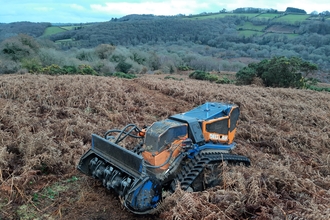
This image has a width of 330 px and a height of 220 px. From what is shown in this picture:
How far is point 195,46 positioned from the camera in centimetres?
6550

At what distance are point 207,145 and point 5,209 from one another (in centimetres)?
329

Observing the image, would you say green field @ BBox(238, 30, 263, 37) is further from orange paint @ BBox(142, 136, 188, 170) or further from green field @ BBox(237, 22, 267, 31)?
orange paint @ BBox(142, 136, 188, 170)

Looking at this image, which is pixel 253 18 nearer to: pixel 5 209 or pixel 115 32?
pixel 115 32

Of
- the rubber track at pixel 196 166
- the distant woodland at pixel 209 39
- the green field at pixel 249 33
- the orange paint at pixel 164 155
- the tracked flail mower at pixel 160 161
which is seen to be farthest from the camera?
the green field at pixel 249 33

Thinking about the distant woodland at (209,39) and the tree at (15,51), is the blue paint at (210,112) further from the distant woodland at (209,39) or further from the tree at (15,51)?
the distant woodland at (209,39)

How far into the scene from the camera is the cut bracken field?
3.60 meters

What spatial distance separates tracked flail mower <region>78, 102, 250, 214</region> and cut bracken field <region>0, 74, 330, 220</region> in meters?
0.29

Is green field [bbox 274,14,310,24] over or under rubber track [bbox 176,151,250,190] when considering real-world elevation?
over

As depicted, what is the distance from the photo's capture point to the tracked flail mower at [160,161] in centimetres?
375

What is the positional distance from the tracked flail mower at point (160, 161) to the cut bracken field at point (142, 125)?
0.94ft

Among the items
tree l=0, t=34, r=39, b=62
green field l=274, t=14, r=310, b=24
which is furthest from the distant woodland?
tree l=0, t=34, r=39, b=62

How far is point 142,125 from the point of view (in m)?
8.50

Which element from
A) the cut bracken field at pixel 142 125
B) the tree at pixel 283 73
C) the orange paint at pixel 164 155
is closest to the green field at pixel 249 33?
the tree at pixel 283 73

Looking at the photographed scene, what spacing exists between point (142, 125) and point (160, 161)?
4359 mm
